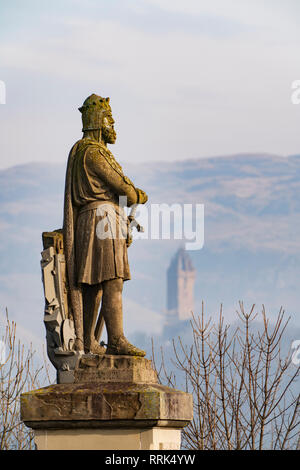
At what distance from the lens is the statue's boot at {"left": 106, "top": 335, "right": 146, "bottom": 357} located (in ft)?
37.8

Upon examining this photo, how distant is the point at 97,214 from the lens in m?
11.8

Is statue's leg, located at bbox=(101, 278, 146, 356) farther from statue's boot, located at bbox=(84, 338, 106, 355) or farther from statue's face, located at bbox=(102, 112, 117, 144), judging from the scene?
statue's face, located at bbox=(102, 112, 117, 144)

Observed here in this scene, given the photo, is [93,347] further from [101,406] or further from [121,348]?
[101,406]

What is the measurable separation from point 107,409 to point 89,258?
1730mm

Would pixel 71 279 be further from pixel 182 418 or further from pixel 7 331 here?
pixel 7 331

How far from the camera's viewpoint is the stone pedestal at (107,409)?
11.0 meters

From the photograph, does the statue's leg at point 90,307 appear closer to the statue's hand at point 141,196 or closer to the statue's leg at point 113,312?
the statue's leg at point 113,312

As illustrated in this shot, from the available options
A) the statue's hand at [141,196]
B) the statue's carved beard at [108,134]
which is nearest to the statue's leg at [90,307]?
the statue's hand at [141,196]

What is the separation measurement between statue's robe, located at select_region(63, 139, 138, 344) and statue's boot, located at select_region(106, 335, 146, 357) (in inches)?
14.6

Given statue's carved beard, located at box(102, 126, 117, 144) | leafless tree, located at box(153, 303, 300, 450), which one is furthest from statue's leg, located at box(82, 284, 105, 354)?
leafless tree, located at box(153, 303, 300, 450)

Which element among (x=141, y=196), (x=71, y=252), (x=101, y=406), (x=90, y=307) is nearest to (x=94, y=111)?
(x=141, y=196)
